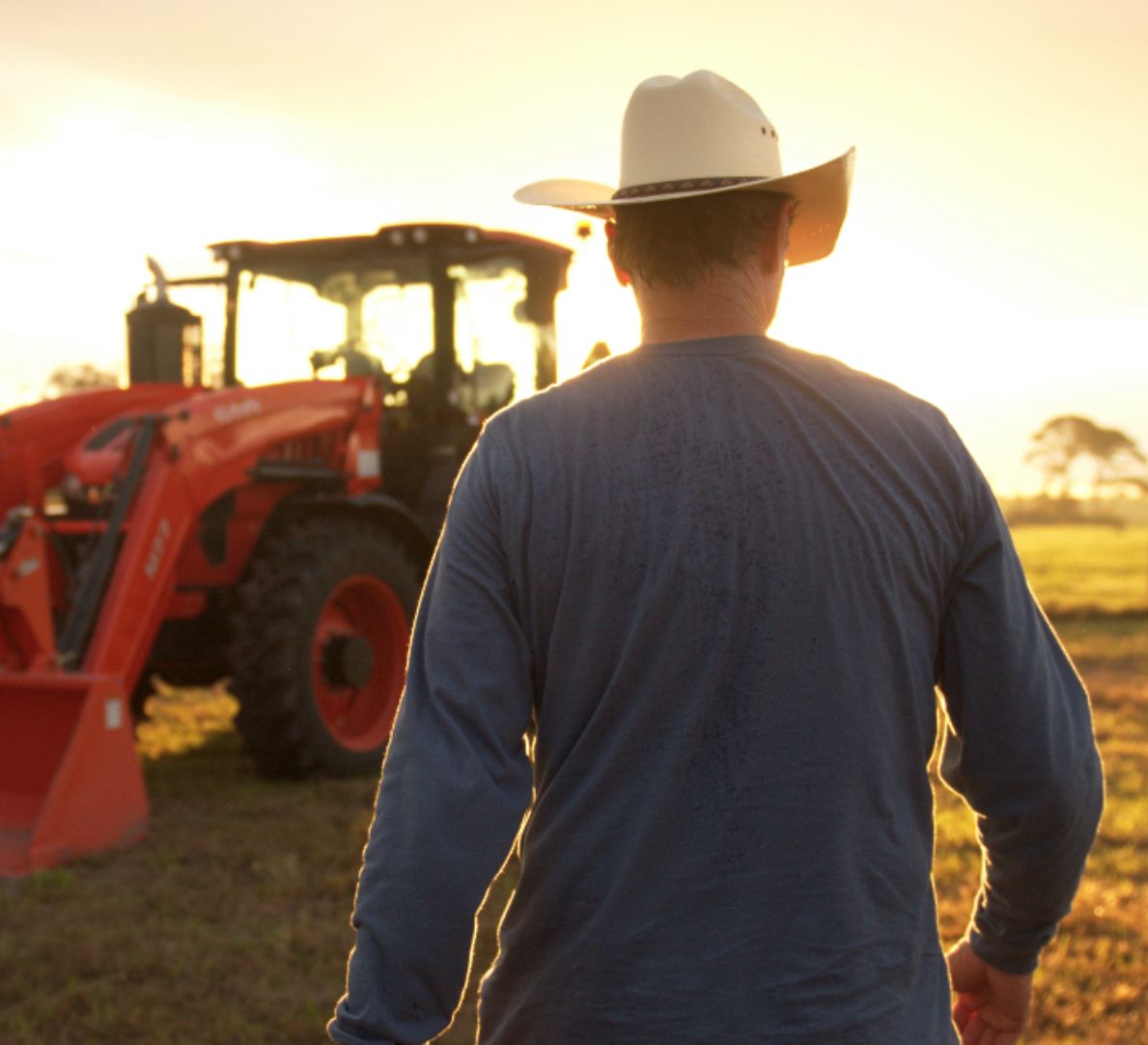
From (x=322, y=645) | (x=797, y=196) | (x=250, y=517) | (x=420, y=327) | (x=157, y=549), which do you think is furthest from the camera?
(x=420, y=327)

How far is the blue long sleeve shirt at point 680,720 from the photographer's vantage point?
151 cm

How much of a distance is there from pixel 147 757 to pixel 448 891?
653 centimetres

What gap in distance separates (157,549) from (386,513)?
1472 mm

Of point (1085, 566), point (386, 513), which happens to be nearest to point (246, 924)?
point (386, 513)

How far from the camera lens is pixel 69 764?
533 centimetres

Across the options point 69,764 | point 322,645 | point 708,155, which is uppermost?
point 708,155

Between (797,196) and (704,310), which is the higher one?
(797,196)

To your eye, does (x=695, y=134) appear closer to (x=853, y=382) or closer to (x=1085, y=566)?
(x=853, y=382)

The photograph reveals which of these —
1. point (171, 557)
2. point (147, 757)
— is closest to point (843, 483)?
point (171, 557)

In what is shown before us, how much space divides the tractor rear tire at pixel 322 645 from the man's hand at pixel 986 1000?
4759 mm

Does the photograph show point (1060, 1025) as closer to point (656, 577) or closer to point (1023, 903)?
point (1023, 903)

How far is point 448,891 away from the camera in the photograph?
1.50m

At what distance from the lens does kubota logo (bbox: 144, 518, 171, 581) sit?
5988 mm

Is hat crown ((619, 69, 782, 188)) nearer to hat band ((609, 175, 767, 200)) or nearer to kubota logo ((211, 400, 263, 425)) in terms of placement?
hat band ((609, 175, 767, 200))
